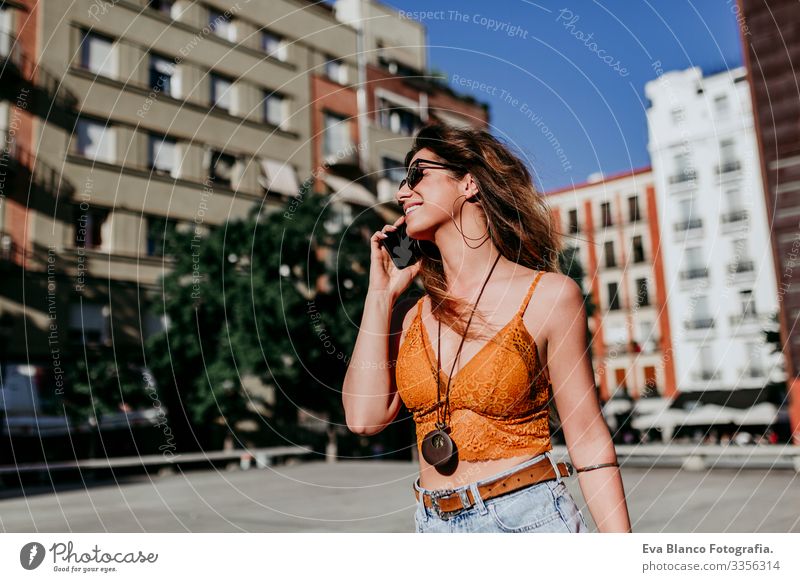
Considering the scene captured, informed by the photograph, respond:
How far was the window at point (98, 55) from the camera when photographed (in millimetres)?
10000

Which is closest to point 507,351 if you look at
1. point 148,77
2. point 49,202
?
point 148,77

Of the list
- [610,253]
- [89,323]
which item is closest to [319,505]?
[610,253]

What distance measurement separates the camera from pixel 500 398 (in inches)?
73.9

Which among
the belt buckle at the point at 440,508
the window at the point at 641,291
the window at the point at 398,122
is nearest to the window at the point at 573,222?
the window at the point at 641,291

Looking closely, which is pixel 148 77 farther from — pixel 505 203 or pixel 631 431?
pixel 631 431

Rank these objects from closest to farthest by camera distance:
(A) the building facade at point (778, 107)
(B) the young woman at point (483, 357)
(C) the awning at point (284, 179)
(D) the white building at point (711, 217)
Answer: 1. (B) the young woman at point (483, 357)
2. (D) the white building at point (711, 217)
3. (A) the building facade at point (778, 107)
4. (C) the awning at point (284, 179)

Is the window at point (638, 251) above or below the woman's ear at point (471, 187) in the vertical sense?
above

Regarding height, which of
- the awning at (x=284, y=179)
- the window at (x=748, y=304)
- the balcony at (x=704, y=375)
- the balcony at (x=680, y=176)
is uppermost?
the awning at (x=284, y=179)

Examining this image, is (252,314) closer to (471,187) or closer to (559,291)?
(471,187)

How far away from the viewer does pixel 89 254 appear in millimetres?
11141

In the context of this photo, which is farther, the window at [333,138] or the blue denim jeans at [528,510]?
the window at [333,138]

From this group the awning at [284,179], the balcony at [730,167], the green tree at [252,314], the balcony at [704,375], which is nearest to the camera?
the balcony at [730,167]

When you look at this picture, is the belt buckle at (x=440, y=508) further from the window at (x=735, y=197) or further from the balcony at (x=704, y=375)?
the balcony at (x=704, y=375)
